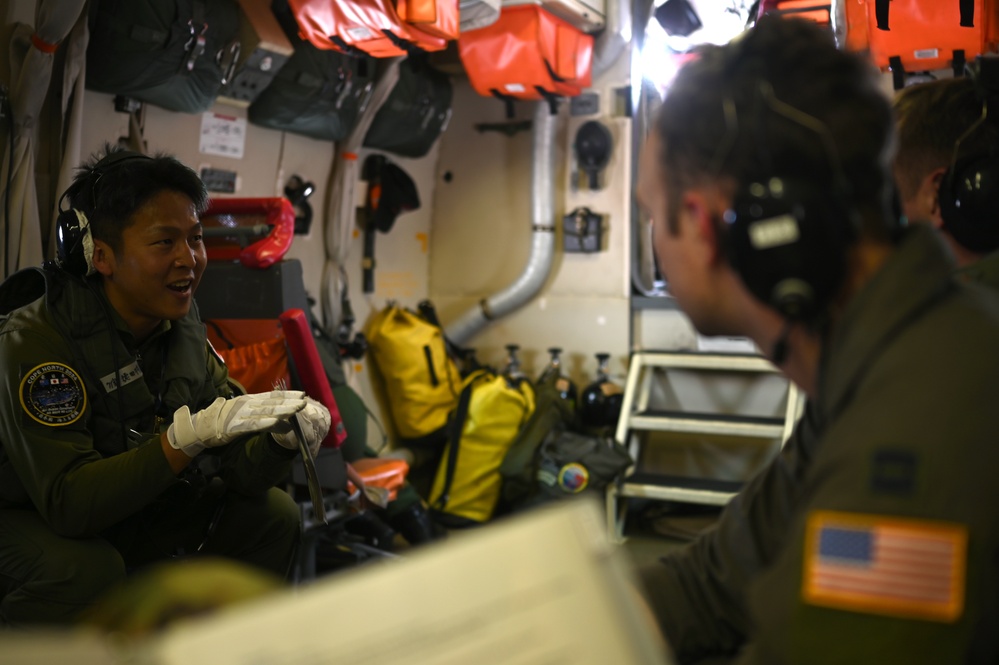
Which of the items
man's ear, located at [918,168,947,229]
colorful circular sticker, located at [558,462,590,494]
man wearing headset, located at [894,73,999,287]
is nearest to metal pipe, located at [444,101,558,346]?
colorful circular sticker, located at [558,462,590,494]

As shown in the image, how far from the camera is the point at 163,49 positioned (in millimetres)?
3275

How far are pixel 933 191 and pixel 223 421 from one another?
1.75 m

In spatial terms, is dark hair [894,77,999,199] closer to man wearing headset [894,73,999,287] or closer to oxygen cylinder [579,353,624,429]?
man wearing headset [894,73,999,287]

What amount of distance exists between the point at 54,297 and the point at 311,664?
179 centimetres

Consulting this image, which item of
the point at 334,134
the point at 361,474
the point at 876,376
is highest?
the point at 334,134

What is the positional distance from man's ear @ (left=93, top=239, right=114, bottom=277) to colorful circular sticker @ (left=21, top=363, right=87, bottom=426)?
1.04 ft

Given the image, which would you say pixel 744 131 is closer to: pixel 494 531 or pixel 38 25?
pixel 494 531

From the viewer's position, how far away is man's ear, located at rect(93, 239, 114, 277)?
2240mm

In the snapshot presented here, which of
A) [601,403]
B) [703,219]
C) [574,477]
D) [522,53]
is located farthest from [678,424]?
[703,219]

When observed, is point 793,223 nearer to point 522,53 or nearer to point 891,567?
point 891,567

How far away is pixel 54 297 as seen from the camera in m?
2.14

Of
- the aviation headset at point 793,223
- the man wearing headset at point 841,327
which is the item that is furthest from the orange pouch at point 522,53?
the aviation headset at point 793,223

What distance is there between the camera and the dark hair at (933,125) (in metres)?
2.04

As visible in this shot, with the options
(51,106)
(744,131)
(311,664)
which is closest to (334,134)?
(51,106)
